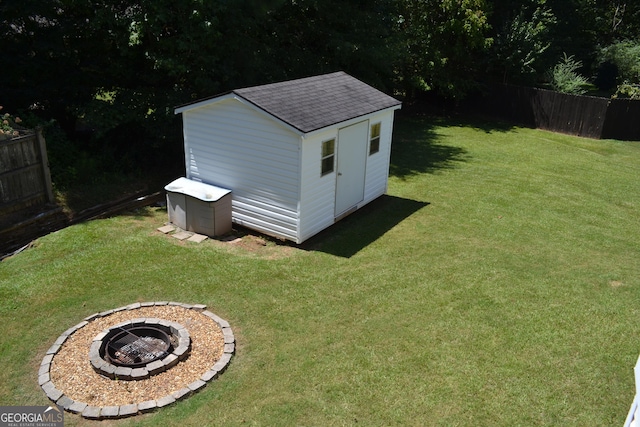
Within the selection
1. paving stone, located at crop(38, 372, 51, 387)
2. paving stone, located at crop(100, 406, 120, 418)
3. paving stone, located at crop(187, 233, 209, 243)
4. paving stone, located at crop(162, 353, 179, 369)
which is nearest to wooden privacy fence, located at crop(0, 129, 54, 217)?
paving stone, located at crop(187, 233, 209, 243)

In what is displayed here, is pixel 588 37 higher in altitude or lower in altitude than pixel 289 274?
higher

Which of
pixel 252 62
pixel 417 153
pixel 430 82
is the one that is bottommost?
Result: pixel 417 153

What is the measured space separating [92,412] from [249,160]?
5716 mm

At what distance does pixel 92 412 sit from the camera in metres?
5.80

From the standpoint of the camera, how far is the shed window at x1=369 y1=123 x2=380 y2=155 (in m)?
12.1

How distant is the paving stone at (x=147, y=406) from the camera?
19.4 feet

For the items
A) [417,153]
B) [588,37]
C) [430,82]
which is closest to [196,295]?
[417,153]

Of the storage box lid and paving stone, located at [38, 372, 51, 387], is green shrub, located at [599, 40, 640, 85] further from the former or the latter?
paving stone, located at [38, 372, 51, 387]

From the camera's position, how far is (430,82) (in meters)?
23.3

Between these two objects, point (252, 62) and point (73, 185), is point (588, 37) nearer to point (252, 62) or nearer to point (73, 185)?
point (252, 62)

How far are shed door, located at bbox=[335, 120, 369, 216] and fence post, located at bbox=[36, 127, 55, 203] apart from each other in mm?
6273

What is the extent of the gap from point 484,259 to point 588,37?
29733 mm

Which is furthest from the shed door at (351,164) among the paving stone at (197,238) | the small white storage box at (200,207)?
the paving stone at (197,238)

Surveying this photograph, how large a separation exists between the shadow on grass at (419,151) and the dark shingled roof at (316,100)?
12.1 ft
